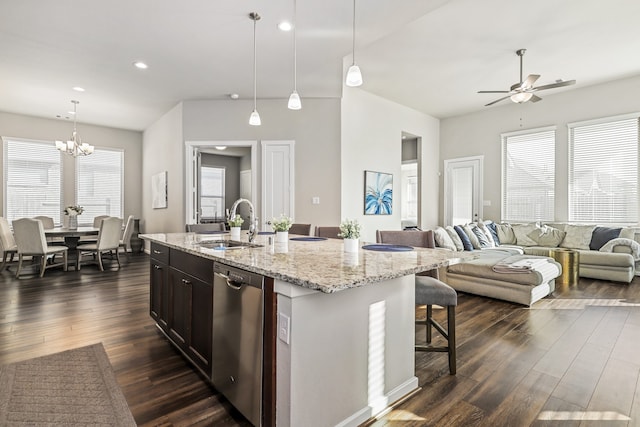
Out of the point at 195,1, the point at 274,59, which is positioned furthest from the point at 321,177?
the point at 195,1

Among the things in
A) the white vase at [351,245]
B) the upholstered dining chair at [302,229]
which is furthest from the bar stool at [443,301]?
the upholstered dining chair at [302,229]

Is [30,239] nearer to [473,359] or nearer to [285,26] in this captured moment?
[285,26]

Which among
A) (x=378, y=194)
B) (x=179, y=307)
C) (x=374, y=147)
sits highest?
(x=374, y=147)

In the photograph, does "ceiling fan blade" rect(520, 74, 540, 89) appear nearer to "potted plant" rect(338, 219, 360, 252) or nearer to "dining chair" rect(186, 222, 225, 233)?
"potted plant" rect(338, 219, 360, 252)

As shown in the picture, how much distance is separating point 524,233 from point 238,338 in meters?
6.30

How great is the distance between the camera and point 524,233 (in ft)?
20.1

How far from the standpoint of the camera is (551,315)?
330 centimetres

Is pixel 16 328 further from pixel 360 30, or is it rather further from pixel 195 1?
pixel 360 30

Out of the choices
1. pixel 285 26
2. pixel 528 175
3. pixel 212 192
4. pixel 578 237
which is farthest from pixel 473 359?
pixel 212 192

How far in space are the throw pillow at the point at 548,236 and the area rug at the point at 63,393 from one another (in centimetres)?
671

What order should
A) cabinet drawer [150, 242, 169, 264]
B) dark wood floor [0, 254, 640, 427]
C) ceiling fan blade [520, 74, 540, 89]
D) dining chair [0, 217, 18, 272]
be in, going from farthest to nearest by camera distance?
dining chair [0, 217, 18, 272], ceiling fan blade [520, 74, 540, 89], cabinet drawer [150, 242, 169, 264], dark wood floor [0, 254, 640, 427]

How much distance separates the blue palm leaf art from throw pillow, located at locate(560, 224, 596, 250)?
10.3 feet

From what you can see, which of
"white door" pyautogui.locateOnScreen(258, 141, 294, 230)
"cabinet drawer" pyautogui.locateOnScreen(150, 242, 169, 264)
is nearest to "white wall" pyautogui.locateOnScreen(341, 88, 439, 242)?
"white door" pyautogui.locateOnScreen(258, 141, 294, 230)

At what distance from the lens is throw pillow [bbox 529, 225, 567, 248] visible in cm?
579
